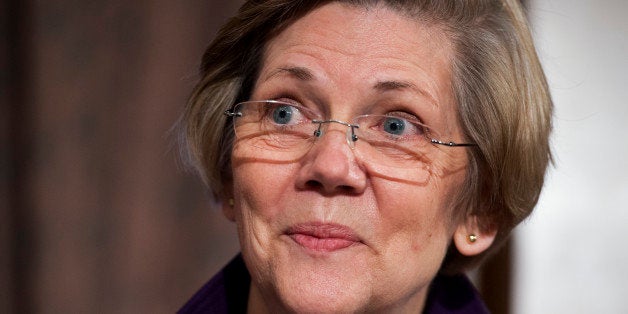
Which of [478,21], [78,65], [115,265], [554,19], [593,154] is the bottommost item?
[593,154]

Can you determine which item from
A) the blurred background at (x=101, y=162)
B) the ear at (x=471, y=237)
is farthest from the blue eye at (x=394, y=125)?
the blurred background at (x=101, y=162)

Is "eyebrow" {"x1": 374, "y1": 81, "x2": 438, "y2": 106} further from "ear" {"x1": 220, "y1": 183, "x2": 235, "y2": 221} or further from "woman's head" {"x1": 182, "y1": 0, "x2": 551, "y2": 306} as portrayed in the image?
"ear" {"x1": 220, "y1": 183, "x2": 235, "y2": 221}

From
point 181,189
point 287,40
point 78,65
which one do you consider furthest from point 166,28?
point 287,40

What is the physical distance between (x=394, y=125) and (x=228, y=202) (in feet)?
1.97

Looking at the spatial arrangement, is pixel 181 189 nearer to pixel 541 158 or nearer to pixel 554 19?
pixel 541 158

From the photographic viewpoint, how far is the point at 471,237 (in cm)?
236

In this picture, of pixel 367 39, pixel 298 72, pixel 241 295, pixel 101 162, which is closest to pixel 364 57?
pixel 367 39

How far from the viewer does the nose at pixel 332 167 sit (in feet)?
6.35

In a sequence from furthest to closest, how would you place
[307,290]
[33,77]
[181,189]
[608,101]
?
[608,101] → [181,189] → [33,77] → [307,290]

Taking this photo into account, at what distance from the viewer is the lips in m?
1.97

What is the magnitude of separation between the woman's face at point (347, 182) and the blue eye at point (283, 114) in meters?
0.02

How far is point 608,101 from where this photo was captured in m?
3.77

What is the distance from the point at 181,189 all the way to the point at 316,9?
1411 millimetres

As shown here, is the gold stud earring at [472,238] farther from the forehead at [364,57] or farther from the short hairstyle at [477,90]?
the forehead at [364,57]
